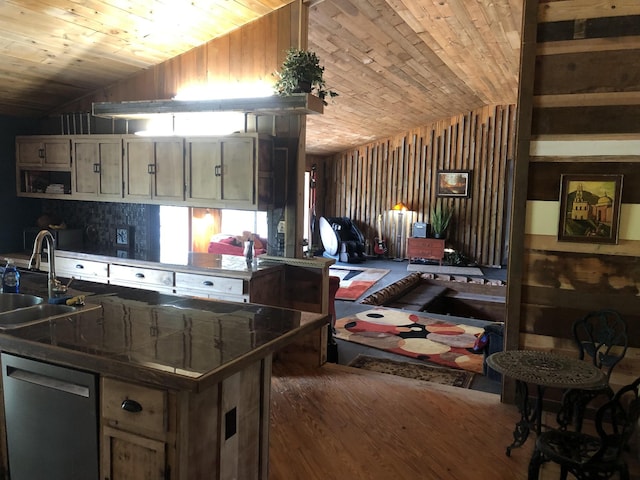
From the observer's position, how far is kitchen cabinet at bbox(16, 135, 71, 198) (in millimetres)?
5184

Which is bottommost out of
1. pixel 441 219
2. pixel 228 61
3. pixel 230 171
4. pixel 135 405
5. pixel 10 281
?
pixel 135 405

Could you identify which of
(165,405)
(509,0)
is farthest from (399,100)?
(165,405)

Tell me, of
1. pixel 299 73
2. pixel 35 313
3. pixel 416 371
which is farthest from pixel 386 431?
pixel 299 73

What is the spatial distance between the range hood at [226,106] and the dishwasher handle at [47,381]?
2.51 metres

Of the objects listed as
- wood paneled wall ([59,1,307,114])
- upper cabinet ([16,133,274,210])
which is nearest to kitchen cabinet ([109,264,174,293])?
upper cabinet ([16,133,274,210])

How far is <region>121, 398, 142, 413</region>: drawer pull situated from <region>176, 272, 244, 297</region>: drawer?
7.09 feet

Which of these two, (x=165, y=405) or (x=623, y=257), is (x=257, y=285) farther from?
(x=623, y=257)

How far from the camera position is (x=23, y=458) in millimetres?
2160

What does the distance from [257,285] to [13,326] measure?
2066 mm

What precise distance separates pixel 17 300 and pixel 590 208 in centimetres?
342

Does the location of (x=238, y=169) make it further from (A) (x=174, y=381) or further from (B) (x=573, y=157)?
(A) (x=174, y=381)

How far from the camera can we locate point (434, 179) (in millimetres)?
11875

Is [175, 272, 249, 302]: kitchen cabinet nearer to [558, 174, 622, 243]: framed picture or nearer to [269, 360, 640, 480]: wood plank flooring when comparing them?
[269, 360, 640, 480]: wood plank flooring

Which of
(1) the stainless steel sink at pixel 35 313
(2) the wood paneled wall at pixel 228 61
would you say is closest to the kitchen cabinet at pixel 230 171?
(2) the wood paneled wall at pixel 228 61
